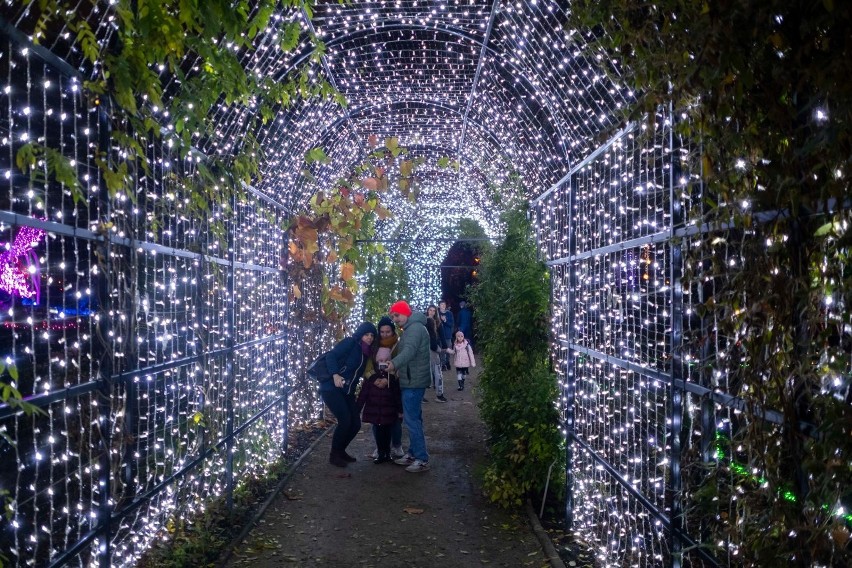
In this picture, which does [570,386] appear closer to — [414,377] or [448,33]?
[414,377]

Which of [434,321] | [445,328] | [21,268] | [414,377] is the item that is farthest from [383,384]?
[445,328]

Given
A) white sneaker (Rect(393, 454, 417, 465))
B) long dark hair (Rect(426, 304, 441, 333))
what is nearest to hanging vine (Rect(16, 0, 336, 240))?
white sneaker (Rect(393, 454, 417, 465))

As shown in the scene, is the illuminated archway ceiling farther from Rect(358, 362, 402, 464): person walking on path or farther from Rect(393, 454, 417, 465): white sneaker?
Rect(393, 454, 417, 465): white sneaker

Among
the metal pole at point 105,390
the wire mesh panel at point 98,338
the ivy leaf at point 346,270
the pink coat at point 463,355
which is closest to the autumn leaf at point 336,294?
the ivy leaf at point 346,270

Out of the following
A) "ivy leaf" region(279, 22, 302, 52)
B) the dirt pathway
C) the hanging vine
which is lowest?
the dirt pathway

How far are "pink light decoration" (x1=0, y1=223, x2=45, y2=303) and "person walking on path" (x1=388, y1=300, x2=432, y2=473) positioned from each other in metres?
5.23

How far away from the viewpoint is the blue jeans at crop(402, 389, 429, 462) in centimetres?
843

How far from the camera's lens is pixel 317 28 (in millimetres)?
7418

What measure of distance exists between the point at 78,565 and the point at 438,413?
8893 mm

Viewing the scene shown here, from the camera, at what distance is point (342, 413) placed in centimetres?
845

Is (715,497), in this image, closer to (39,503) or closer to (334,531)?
(39,503)

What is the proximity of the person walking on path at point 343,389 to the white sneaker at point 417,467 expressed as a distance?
2.47 ft

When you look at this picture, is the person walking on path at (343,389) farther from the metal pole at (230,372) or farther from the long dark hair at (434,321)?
the long dark hair at (434,321)

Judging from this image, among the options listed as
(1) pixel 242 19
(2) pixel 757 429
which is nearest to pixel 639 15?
(2) pixel 757 429
